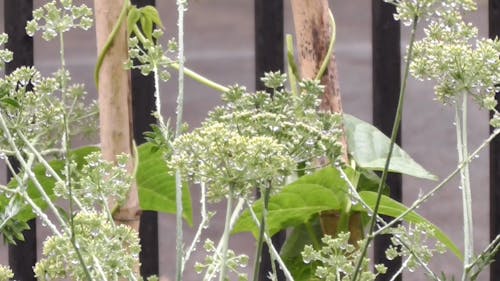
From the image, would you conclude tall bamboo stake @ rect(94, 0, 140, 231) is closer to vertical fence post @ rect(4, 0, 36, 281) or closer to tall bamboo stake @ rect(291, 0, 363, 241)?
tall bamboo stake @ rect(291, 0, 363, 241)

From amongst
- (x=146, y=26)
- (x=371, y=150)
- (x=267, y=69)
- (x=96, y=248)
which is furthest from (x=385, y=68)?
(x=96, y=248)

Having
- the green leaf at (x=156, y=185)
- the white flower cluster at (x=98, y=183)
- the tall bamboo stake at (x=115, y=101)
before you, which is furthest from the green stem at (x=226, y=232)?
the green leaf at (x=156, y=185)

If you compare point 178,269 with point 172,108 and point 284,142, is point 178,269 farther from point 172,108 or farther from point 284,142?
point 172,108

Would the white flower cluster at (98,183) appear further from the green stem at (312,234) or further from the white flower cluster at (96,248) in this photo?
the green stem at (312,234)

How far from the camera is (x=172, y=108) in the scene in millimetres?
1882

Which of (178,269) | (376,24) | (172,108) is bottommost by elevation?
(178,269)

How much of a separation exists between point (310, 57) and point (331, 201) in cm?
15

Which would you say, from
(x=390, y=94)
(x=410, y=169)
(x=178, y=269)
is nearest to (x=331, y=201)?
(x=410, y=169)

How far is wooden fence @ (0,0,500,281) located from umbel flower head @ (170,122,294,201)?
3.51 feet

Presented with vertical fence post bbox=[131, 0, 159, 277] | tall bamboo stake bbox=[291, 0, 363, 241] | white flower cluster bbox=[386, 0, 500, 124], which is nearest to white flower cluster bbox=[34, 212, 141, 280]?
white flower cluster bbox=[386, 0, 500, 124]

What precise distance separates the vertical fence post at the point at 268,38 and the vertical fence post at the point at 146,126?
0.57ft

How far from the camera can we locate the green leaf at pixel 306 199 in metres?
1.09

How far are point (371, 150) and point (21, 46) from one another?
0.72 m

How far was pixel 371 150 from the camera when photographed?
3.96 ft
